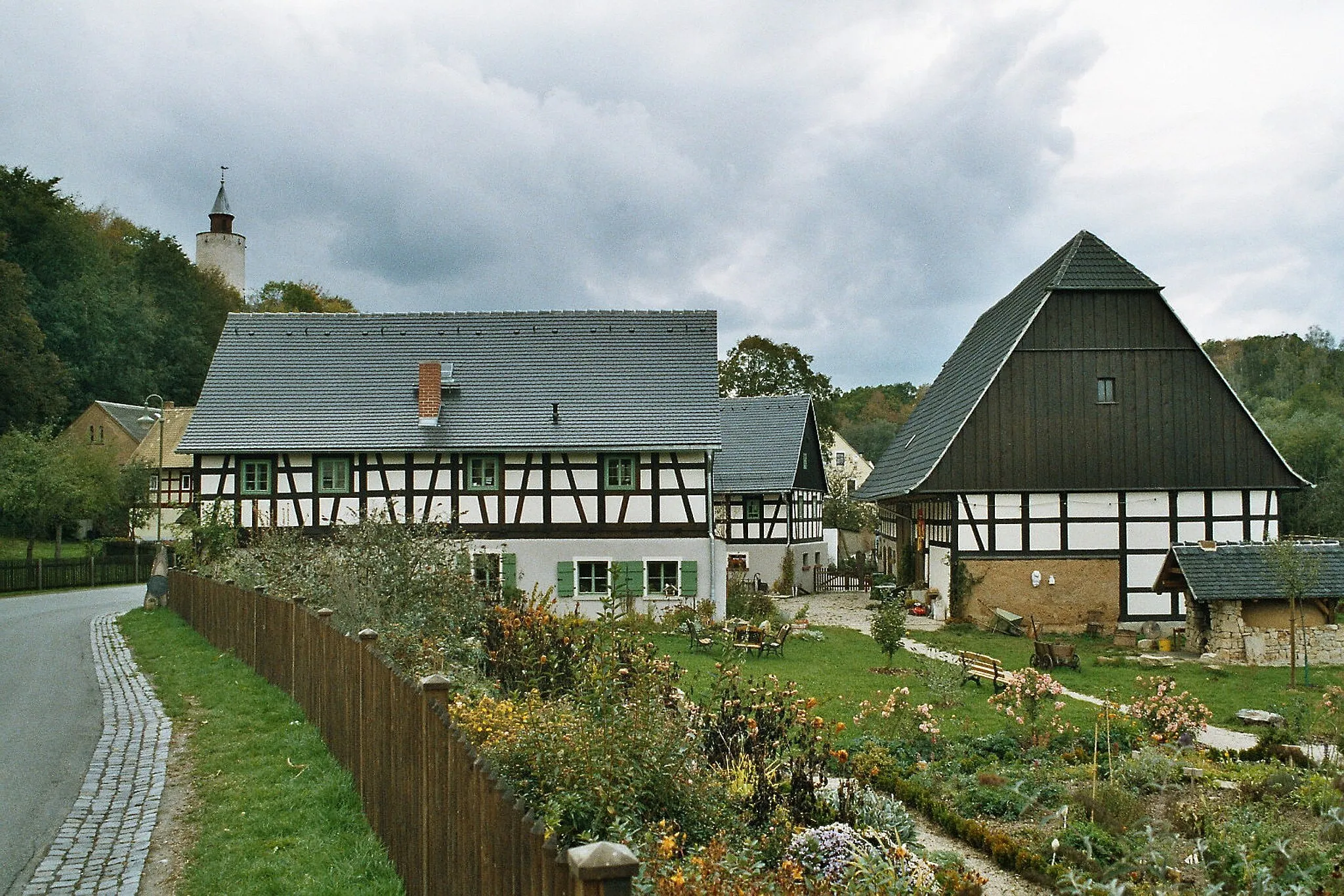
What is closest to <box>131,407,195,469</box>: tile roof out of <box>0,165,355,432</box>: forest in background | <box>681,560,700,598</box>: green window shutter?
<box>0,165,355,432</box>: forest in background

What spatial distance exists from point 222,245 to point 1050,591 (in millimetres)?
87419

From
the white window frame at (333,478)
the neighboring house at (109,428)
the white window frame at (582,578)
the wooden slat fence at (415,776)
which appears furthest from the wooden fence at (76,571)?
the wooden slat fence at (415,776)

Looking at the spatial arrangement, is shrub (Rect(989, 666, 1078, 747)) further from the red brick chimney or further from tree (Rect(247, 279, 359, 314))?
tree (Rect(247, 279, 359, 314))

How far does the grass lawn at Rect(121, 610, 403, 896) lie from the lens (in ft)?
22.3

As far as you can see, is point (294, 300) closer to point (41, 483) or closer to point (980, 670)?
point (41, 483)

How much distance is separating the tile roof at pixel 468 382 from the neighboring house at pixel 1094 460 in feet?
22.2

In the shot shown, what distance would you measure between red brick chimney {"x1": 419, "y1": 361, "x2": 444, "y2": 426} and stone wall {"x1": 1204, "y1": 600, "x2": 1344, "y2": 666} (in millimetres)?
18092

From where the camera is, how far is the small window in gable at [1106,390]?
26.8 m

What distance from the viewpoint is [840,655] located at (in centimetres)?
2039

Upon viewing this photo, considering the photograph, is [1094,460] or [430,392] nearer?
[1094,460]

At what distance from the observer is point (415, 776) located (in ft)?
20.3

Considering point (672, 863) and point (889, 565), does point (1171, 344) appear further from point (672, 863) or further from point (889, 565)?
point (672, 863)

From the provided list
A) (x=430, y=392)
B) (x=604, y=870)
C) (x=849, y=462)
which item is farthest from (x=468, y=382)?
(x=849, y=462)

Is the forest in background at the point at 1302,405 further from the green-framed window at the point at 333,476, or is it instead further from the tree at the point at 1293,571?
the green-framed window at the point at 333,476
